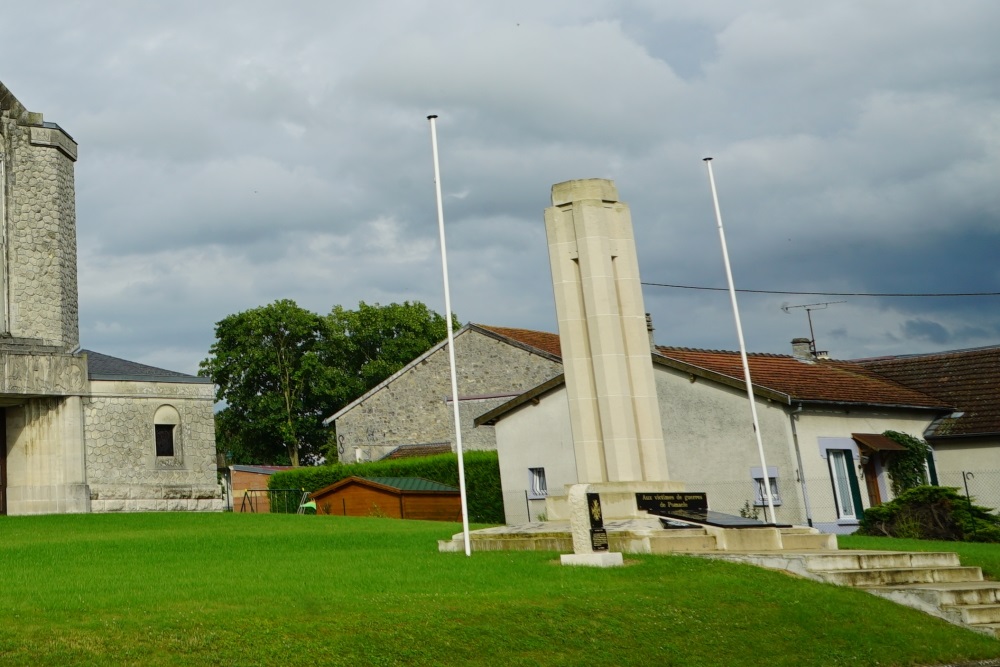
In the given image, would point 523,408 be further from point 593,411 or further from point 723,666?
point 723,666

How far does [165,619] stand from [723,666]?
539 centimetres

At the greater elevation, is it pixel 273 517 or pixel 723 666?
pixel 273 517

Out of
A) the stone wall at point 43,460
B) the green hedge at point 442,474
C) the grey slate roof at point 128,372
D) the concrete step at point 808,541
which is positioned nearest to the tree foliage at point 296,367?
the green hedge at point 442,474

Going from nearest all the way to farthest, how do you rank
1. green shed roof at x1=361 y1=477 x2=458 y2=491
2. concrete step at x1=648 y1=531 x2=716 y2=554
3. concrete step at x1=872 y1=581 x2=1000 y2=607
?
concrete step at x1=872 y1=581 x2=1000 y2=607, concrete step at x1=648 y1=531 x2=716 y2=554, green shed roof at x1=361 y1=477 x2=458 y2=491

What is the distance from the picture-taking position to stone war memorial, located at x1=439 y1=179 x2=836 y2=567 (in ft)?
54.9

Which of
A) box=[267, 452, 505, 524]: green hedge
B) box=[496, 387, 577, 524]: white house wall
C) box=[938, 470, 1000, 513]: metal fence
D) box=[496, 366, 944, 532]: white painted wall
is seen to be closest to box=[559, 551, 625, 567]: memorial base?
box=[496, 366, 944, 532]: white painted wall

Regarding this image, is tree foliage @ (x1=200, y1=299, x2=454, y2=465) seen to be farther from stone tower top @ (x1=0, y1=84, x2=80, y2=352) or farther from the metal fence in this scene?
the metal fence

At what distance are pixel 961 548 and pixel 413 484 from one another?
58.7ft

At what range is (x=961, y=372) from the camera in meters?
32.7

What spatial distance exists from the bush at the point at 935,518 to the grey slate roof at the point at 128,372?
60.3ft

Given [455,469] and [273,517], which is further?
[455,469]

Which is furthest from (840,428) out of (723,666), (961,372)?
(723,666)

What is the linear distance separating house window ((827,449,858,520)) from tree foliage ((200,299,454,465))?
125 ft

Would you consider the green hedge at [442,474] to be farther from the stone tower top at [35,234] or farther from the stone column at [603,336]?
the stone column at [603,336]
